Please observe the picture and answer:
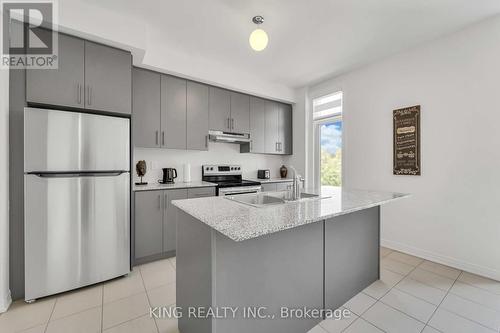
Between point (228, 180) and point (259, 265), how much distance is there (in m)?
2.51

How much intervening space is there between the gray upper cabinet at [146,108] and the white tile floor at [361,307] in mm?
1648

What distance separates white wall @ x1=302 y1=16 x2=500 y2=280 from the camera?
2223 mm

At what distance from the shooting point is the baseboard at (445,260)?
2.20 meters

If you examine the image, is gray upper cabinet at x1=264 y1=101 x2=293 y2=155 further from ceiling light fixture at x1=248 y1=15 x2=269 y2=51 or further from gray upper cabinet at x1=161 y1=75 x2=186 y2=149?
ceiling light fixture at x1=248 y1=15 x2=269 y2=51

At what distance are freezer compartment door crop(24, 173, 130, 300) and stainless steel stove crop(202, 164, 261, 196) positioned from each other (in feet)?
4.21

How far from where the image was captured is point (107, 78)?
2211mm

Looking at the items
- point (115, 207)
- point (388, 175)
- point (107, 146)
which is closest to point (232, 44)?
point (107, 146)

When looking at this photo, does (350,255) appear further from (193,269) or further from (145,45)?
(145,45)

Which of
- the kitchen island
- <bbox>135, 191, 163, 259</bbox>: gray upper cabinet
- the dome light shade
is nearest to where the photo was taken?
the kitchen island

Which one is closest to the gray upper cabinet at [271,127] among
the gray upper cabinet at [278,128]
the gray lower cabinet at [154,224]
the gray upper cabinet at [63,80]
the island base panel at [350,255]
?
the gray upper cabinet at [278,128]

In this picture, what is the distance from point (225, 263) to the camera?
1.13 metres

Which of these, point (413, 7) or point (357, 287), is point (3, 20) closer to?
point (413, 7)

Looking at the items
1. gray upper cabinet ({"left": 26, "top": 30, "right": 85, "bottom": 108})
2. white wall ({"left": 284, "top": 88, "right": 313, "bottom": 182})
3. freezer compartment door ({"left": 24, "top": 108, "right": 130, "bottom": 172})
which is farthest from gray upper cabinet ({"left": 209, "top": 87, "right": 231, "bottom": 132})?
gray upper cabinet ({"left": 26, "top": 30, "right": 85, "bottom": 108})

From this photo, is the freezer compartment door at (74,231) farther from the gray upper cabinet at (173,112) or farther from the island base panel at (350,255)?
the island base panel at (350,255)
